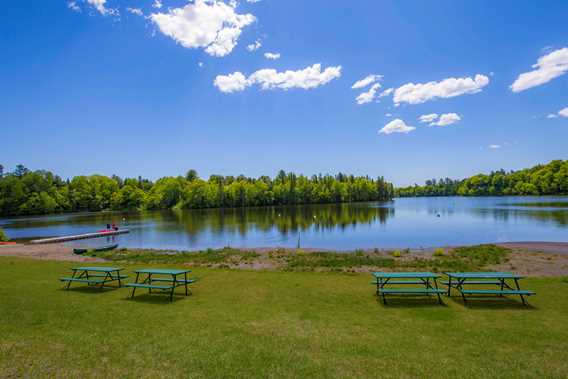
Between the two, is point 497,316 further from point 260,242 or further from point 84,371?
point 260,242

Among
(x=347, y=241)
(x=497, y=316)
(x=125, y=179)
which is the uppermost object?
(x=125, y=179)

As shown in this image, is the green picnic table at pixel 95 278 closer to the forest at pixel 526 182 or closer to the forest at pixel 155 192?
the forest at pixel 155 192

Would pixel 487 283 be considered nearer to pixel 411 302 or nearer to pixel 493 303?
pixel 493 303

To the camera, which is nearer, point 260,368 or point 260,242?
point 260,368

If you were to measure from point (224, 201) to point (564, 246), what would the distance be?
368 feet

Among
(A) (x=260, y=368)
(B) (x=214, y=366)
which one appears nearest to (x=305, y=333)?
(A) (x=260, y=368)

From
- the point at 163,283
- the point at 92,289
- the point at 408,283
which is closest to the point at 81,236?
the point at 92,289

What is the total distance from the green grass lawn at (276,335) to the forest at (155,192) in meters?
115

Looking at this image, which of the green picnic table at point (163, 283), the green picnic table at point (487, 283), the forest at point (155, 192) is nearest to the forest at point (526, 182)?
the forest at point (155, 192)

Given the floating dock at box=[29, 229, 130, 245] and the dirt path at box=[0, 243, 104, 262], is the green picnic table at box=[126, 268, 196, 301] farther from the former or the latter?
the floating dock at box=[29, 229, 130, 245]

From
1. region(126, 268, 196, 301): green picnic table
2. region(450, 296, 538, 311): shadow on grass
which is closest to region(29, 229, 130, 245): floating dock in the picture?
region(126, 268, 196, 301): green picnic table

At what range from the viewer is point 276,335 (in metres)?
6.53

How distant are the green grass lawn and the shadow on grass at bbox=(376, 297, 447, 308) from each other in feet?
0.19

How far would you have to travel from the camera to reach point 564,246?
78.2ft
